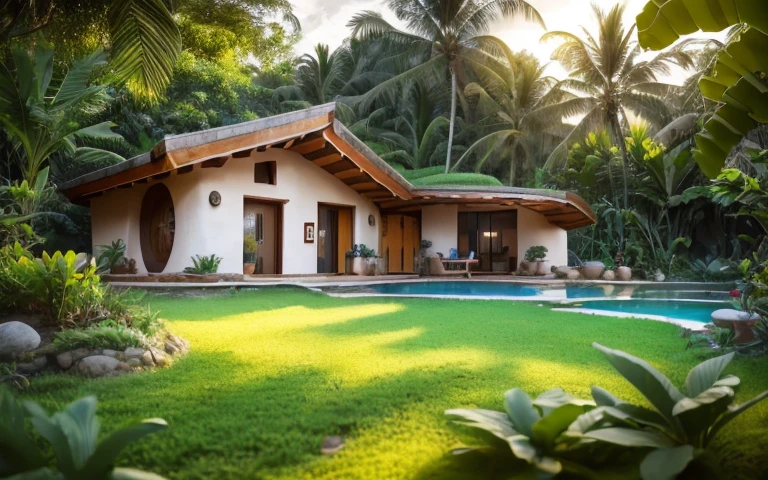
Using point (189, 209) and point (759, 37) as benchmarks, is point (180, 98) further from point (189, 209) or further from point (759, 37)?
point (759, 37)

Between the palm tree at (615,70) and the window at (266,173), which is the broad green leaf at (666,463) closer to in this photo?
the window at (266,173)

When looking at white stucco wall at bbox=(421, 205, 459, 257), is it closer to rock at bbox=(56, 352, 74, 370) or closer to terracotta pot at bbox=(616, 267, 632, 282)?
terracotta pot at bbox=(616, 267, 632, 282)

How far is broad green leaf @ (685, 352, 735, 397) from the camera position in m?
2.32

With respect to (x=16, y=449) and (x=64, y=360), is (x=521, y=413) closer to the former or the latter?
(x=16, y=449)

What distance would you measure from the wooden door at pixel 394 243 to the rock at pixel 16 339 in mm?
12942

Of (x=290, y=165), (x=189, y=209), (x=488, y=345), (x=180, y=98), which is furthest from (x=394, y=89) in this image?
(x=488, y=345)

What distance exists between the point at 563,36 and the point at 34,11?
1638 centimetres

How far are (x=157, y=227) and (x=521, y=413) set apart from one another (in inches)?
435

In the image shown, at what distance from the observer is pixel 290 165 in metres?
12.5

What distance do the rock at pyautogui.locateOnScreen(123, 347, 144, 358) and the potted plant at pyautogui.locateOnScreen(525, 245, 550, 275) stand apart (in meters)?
13.4

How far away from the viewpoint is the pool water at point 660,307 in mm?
8648

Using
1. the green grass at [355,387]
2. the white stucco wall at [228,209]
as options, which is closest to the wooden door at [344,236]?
the white stucco wall at [228,209]

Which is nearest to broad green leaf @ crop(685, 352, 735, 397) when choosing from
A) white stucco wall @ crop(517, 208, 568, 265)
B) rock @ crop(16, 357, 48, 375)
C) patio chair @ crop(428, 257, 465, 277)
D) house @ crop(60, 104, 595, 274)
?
rock @ crop(16, 357, 48, 375)

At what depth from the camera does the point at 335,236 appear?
46.9ft
